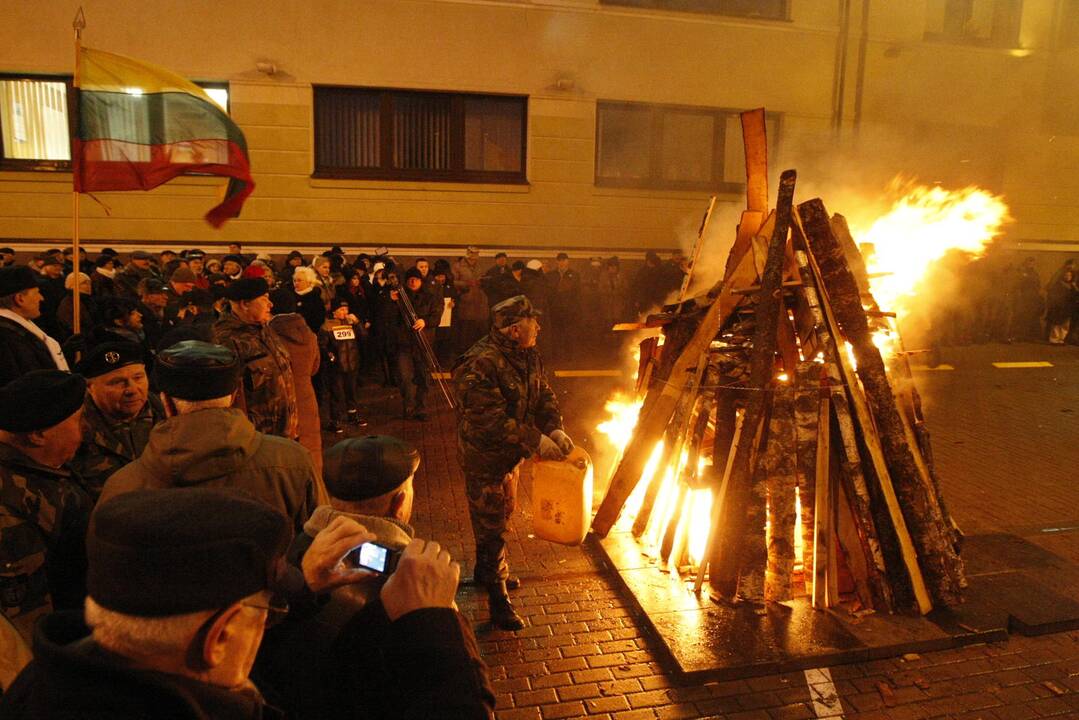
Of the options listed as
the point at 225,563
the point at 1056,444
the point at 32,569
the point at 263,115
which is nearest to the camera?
the point at 225,563

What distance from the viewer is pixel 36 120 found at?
47.5ft

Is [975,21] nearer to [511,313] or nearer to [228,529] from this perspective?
[511,313]

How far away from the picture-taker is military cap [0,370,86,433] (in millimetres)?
2885

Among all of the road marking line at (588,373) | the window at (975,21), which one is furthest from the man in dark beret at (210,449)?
the window at (975,21)

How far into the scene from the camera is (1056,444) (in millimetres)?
9141

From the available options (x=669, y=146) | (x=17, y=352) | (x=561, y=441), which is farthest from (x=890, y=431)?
(x=669, y=146)

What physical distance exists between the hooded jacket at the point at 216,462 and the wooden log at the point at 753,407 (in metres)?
2.81

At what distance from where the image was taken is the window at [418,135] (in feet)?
49.9

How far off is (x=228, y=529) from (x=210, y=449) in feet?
5.12

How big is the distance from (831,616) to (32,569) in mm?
4215

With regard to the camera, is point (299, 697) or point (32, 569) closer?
point (299, 697)

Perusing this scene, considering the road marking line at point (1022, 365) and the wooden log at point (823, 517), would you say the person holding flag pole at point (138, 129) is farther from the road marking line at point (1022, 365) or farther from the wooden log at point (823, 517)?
the road marking line at point (1022, 365)

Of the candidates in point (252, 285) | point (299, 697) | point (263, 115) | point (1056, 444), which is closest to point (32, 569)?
point (299, 697)

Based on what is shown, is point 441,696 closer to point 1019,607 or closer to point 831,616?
A: point 831,616
